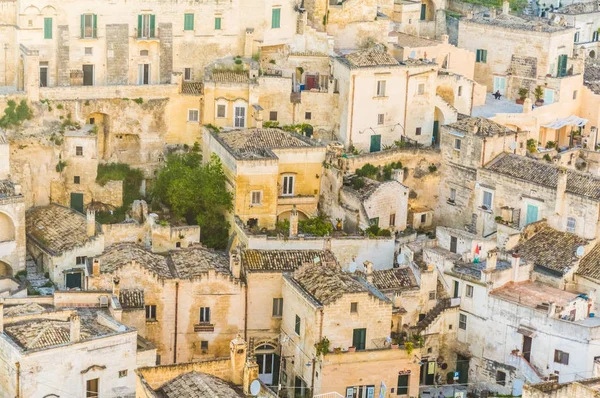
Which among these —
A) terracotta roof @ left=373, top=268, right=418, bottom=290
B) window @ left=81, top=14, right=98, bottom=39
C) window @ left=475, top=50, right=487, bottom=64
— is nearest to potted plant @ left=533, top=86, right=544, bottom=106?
window @ left=475, top=50, right=487, bottom=64

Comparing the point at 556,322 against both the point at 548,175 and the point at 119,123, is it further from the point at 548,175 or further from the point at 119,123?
the point at 119,123

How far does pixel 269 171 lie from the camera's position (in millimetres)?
74750

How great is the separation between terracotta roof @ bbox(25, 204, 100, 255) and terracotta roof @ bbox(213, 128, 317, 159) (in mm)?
7493

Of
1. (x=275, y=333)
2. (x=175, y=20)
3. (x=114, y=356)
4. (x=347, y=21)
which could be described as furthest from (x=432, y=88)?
(x=114, y=356)

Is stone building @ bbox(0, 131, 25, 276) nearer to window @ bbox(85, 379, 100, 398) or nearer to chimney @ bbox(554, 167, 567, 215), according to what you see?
window @ bbox(85, 379, 100, 398)

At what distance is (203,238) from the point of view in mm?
75625

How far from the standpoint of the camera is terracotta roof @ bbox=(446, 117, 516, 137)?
7856 cm

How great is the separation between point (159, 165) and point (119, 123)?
278 cm

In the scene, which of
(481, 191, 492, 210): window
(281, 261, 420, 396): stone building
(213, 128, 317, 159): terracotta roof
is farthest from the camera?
(481, 191, 492, 210): window

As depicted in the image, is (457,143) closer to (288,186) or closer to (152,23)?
(288,186)

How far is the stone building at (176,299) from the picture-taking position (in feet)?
224

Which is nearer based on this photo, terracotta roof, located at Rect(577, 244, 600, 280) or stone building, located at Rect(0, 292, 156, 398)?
stone building, located at Rect(0, 292, 156, 398)

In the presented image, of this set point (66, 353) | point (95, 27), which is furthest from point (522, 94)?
point (66, 353)

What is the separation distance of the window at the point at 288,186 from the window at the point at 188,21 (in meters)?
10.2
